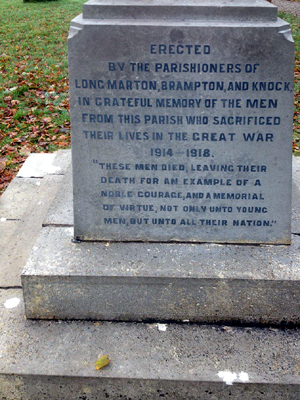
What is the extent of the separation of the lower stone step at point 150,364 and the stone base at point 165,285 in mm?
103

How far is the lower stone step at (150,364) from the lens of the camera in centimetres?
224

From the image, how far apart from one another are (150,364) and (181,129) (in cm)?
126

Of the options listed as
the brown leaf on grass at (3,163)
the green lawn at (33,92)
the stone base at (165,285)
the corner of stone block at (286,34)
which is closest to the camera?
the corner of stone block at (286,34)

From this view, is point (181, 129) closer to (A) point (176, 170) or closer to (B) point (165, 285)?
(A) point (176, 170)

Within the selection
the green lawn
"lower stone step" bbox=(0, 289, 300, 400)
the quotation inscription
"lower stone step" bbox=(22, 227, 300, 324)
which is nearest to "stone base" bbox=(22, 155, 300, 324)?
"lower stone step" bbox=(22, 227, 300, 324)

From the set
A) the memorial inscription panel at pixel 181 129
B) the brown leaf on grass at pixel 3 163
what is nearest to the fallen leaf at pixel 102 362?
the memorial inscription panel at pixel 181 129

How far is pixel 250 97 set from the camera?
2.47 metres

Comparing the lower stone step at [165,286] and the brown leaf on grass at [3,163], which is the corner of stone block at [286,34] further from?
the brown leaf on grass at [3,163]

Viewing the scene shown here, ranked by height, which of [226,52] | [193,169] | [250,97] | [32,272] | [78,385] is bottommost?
[78,385]

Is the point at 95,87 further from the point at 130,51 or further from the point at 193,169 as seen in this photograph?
the point at 193,169

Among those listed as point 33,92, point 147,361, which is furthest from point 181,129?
point 33,92

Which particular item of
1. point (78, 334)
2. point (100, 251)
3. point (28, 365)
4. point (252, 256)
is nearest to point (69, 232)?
point (100, 251)

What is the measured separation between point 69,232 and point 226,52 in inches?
55.5

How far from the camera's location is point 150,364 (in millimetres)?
2303
